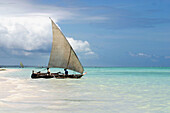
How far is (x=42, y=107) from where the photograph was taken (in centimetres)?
1361

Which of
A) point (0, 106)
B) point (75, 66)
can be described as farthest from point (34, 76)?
point (0, 106)

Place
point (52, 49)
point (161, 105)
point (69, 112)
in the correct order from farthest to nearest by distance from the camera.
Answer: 1. point (52, 49)
2. point (161, 105)
3. point (69, 112)

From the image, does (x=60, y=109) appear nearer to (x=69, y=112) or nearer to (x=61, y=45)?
(x=69, y=112)

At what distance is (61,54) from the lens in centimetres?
3650

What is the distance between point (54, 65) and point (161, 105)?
23377 mm

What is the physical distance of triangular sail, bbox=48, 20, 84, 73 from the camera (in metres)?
35.7

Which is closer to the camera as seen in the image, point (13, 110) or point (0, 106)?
point (13, 110)

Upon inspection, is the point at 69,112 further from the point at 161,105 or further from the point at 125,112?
the point at 161,105

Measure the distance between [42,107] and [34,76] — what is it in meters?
25.2

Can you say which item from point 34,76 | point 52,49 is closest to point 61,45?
point 52,49

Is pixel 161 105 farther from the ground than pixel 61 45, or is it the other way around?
pixel 61 45

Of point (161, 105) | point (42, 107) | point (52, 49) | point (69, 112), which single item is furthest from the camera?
point (52, 49)

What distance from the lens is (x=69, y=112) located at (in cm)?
1253

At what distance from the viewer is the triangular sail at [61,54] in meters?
35.7
